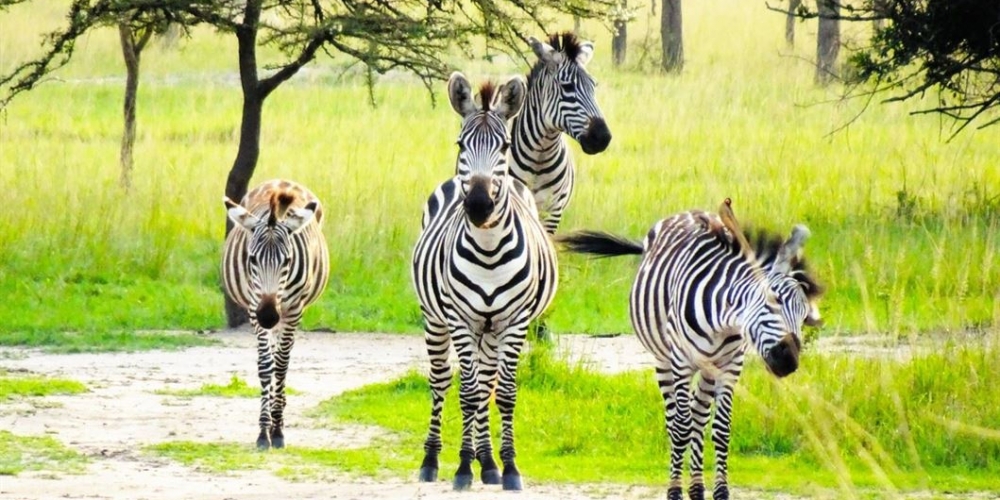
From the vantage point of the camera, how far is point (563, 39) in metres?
12.8

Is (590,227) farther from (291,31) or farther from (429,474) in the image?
(429,474)

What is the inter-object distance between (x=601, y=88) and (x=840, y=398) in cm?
2026

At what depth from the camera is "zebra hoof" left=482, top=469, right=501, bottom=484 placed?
874 centimetres

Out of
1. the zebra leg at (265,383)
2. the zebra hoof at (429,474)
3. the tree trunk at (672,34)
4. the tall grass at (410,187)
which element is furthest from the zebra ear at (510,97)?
the tree trunk at (672,34)

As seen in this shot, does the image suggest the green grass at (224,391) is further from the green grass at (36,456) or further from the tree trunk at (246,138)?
the tree trunk at (246,138)

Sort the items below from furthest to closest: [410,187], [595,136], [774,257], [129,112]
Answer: [129,112] < [410,187] < [595,136] < [774,257]

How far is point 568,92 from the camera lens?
41.3 feet

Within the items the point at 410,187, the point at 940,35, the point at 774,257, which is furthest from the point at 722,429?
the point at 410,187

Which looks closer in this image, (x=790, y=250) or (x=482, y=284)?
(x=790, y=250)

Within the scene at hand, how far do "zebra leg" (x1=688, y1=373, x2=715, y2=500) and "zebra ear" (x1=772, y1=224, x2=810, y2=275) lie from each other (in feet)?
3.23

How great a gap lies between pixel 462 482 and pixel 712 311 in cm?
189

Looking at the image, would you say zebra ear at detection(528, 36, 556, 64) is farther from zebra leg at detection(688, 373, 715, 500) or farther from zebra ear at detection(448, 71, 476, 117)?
zebra leg at detection(688, 373, 715, 500)

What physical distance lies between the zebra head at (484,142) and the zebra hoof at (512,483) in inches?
51.0

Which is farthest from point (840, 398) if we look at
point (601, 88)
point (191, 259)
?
point (601, 88)
